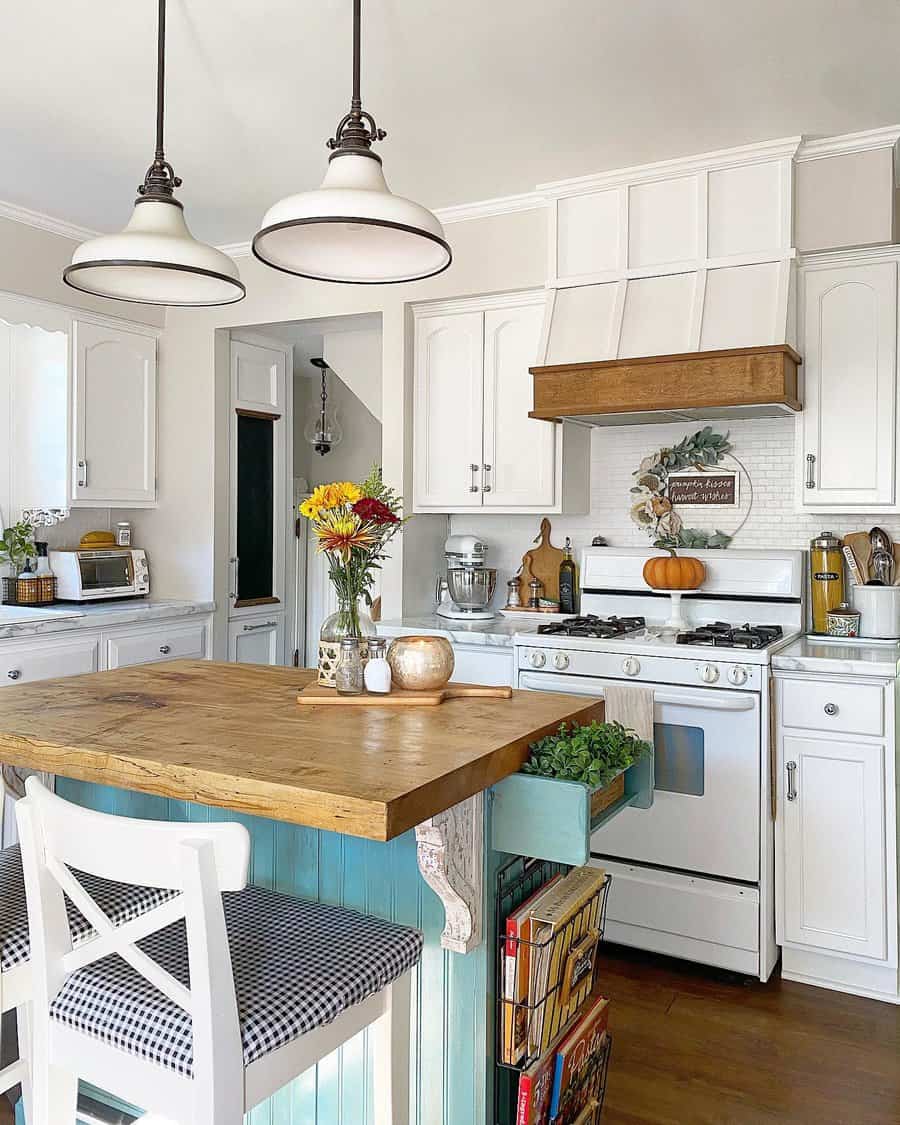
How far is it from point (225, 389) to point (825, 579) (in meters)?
2.87

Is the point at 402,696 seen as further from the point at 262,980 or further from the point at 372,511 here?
the point at 262,980

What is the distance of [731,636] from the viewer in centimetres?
314

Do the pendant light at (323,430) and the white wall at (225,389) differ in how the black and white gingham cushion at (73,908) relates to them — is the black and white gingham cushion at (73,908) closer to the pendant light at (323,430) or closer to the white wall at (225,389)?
the white wall at (225,389)

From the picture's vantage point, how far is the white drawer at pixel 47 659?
3.52 m

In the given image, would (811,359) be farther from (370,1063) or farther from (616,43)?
(370,1063)

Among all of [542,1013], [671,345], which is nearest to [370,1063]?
[542,1013]

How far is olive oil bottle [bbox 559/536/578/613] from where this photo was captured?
158 inches

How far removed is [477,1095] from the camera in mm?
1733

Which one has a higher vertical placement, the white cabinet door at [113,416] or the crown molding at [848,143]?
the crown molding at [848,143]

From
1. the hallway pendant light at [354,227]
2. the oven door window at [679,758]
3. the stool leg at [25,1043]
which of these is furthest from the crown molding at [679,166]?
the stool leg at [25,1043]

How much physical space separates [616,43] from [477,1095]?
2.55 meters

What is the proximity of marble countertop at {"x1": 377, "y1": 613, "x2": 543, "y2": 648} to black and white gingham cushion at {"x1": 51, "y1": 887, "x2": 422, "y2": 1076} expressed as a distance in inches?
75.5

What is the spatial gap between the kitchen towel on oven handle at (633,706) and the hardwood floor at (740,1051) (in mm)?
772

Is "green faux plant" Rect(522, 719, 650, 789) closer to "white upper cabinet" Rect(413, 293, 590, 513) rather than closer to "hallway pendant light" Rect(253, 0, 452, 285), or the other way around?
"hallway pendant light" Rect(253, 0, 452, 285)
